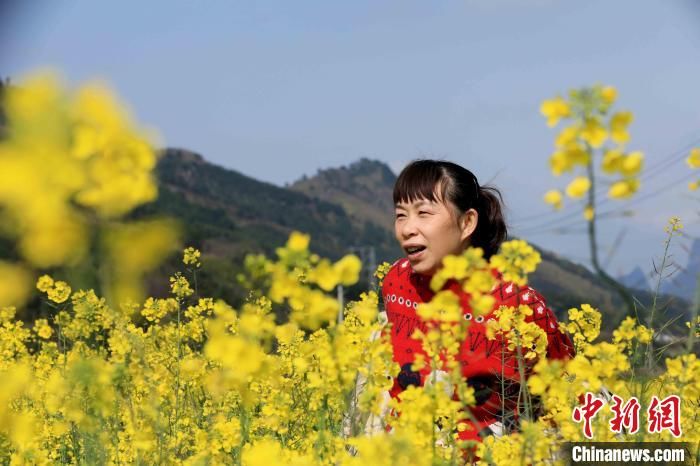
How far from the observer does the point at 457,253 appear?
10.1 feet

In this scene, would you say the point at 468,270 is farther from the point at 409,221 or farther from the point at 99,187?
the point at 409,221

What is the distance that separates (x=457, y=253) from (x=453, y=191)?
0.26 m


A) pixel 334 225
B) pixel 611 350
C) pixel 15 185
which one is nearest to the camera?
pixel 15 185

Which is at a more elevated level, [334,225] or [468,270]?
[334,225]

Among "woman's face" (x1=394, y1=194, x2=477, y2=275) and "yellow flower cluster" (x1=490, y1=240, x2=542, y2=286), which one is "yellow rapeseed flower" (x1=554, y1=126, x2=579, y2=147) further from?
"woman's face" (x1=394, y1=194, x2=477, y2=275)

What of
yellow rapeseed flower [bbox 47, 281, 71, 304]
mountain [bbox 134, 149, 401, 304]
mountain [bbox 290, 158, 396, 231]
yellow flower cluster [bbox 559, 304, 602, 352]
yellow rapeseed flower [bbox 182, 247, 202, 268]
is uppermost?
mountain [bbox 290, 158, 396, 231]

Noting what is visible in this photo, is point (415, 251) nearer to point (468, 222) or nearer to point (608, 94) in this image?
point (468, 222)

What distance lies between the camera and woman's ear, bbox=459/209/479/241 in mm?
3088

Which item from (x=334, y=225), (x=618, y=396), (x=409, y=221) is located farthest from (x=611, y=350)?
(x=334, y=225)

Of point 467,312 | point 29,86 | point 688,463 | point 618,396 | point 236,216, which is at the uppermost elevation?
point 236,216

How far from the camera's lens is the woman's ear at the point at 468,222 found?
3.09m

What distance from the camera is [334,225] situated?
13262cm

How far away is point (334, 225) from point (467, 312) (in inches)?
5107

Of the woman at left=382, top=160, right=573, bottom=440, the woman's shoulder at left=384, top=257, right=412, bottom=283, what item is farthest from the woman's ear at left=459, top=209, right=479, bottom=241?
the woman's shoulder at left=384, top=257, right=412, bottom=283
